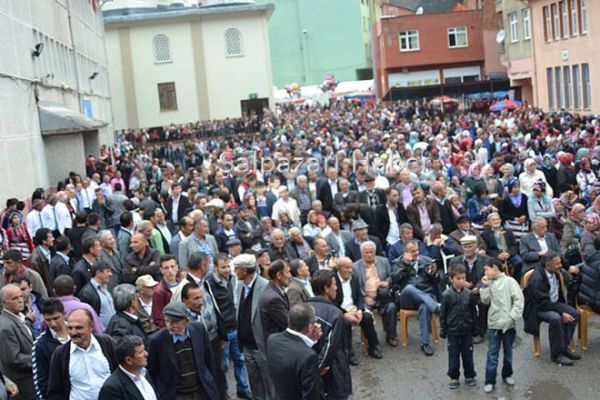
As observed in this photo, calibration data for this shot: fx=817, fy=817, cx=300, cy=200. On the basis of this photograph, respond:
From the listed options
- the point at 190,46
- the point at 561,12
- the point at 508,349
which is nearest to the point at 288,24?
the point at 190,46

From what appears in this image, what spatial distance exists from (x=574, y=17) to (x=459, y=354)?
2859 cm

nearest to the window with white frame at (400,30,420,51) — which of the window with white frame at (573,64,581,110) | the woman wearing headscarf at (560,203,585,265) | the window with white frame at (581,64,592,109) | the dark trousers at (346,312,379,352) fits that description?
the window with white frame at (573,64,581,110)

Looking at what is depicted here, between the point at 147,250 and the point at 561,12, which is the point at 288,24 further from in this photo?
the point at 147,250

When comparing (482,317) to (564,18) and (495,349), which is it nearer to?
(495,349)

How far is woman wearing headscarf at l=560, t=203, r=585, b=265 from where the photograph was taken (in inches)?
460

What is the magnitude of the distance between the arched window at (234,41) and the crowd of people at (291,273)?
30.6 m

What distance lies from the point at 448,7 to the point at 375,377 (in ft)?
214

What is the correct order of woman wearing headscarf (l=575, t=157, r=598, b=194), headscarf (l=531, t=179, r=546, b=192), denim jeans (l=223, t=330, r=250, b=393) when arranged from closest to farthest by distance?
denim jeans (l=223, t=330, r=250, b=393)
headscarf (l=531, t=179, r=546, b=192)
woman wearing headscarf (l=575, t=157, r=598, b=194)

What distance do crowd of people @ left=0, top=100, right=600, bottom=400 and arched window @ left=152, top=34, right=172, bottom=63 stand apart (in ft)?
103

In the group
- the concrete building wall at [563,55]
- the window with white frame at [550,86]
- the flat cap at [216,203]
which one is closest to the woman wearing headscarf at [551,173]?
the flat cap at [216,203]

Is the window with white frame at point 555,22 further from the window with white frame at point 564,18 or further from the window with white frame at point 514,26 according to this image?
the window with white frame at point 514,26

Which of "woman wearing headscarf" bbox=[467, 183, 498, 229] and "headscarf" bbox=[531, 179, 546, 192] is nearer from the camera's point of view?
"headscarf" bbox=[531, 179, 546, 192]

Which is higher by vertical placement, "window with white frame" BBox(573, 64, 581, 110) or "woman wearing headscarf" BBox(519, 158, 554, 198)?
"window with white frame" BBox(573, 64, 581, 110)

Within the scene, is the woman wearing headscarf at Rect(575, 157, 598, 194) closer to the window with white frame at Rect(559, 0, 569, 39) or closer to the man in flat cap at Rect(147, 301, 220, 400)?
the man in flat cap at Rect(147, 301, 220, 400)
